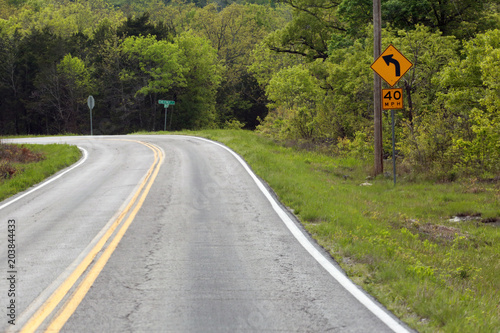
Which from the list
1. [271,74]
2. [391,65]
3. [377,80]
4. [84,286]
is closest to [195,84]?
[271,74]

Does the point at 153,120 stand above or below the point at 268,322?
above

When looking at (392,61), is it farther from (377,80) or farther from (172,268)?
(172,268)

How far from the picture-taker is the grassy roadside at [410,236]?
202 inches

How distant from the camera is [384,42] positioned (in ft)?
63.1

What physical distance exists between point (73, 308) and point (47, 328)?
49cm

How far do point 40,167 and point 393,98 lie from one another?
1325cm

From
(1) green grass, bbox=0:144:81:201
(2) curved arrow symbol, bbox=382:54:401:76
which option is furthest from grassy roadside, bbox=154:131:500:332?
(1) green grass, bbox=0:144:81:201

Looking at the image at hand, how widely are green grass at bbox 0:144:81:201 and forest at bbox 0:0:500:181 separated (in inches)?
474

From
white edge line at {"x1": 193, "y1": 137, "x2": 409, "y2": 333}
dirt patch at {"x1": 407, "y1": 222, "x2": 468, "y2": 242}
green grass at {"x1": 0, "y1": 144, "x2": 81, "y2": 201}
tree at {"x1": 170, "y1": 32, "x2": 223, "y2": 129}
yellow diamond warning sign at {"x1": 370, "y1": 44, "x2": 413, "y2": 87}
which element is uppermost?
tree at {"x1": 170, "y1": 32, "x2": 223, "y2": 129}

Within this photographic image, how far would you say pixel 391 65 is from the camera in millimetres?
14008

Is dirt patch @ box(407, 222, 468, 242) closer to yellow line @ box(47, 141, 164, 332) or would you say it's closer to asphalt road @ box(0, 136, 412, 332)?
asphalt road @ box(0, 136, 412, 332)

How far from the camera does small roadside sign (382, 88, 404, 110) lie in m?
13.7

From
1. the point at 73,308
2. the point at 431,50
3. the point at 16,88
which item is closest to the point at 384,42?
the point at 431,50

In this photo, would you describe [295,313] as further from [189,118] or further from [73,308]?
[189,118]
